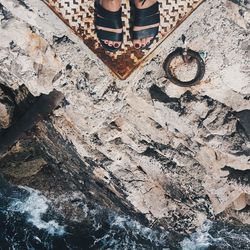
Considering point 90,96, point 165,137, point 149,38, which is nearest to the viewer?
point 149,38

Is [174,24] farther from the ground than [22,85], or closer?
closer

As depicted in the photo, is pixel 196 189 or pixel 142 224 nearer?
pixel 196 189

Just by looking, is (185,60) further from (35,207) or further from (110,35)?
(35,207)

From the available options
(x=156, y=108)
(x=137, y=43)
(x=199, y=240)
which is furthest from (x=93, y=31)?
(x=199, y=240)

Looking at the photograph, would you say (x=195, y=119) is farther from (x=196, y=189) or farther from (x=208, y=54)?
(x=196, y=189)

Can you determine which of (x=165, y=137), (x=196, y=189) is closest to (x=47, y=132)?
(x=165, y=137)

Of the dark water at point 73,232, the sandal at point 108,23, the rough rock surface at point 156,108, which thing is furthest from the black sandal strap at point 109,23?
the dark water at point 73,232

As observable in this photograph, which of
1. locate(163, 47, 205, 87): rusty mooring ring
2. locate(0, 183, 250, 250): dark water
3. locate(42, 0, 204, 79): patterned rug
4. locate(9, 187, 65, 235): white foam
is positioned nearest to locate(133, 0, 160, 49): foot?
locate(42, 0, 204, 79): patterned rug

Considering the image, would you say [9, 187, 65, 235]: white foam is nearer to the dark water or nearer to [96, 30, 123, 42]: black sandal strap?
the dark water
